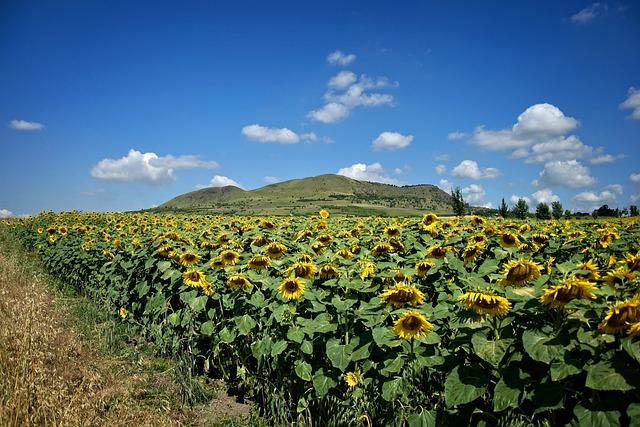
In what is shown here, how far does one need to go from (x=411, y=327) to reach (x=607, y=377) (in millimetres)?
1274

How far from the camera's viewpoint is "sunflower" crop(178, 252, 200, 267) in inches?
213

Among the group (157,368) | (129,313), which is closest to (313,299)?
(157,368)

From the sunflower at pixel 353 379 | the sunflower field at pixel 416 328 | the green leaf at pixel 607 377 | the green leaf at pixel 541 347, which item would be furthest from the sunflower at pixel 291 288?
the green leaf at pixel 607 377

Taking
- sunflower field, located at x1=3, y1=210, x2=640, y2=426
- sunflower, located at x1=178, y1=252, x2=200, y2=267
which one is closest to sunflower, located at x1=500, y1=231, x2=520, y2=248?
sunflower field, located at x1=3, y1=210, x2=640, y2=426

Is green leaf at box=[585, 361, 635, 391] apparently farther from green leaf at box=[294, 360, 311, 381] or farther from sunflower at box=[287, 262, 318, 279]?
sunflower at box=[287, 262, 318, 279]

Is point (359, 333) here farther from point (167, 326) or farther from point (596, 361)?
point (167, 326)

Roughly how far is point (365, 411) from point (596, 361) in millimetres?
1817

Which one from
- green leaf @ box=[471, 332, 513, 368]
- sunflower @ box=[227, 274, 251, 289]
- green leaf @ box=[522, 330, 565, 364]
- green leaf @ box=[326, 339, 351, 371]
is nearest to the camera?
green leaf @ box=[522, 330, 565, 364]

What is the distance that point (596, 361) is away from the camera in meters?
2.34

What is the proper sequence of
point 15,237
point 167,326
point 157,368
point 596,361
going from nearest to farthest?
point 596,361 < point 157,368 < point 167,326 < point 15,237

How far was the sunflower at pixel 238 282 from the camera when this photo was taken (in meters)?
4.41

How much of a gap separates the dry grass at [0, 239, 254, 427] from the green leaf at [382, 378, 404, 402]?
1.64 metres

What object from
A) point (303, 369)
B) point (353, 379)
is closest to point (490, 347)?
point (353, 379)

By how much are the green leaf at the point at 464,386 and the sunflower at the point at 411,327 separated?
0.35 m
